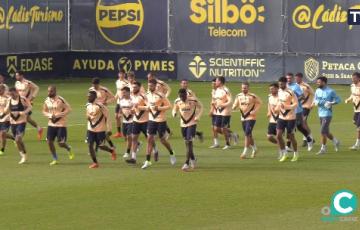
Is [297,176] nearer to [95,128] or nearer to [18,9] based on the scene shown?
[95,128]

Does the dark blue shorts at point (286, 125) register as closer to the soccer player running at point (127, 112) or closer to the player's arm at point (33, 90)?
the soccer player running at point (127, 112)

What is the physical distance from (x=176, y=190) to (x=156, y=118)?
16.2 ft

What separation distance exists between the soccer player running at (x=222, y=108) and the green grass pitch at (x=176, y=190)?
77 centimetres

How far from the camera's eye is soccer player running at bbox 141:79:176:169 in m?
33.4

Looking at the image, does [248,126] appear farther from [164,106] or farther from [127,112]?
[127,112]

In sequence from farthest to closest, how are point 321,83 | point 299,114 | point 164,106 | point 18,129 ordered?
point 299,114 < point 321,83 < point 18,129 < point 164,106

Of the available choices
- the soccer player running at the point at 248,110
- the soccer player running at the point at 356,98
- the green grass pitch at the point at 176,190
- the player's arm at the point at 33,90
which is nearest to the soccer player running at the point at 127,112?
the green grass pitch at the point at 176,190

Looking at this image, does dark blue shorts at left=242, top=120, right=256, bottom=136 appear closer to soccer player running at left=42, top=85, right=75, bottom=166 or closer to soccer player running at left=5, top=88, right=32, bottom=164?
soccer player running at left=42, top=85, right=75, bottom=166

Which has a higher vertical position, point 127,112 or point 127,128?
point 127,112

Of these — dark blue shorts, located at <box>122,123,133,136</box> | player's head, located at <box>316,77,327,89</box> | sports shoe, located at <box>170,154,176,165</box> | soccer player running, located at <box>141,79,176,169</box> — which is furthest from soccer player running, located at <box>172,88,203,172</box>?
player's head, located at <box>316,77,327,89</box>

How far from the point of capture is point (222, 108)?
1515 inches

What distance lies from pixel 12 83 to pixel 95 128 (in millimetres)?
27305

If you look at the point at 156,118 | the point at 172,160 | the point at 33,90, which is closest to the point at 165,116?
the point at 156,118

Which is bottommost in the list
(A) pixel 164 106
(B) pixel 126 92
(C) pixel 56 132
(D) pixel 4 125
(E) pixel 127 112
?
(C) pixel 56 132
